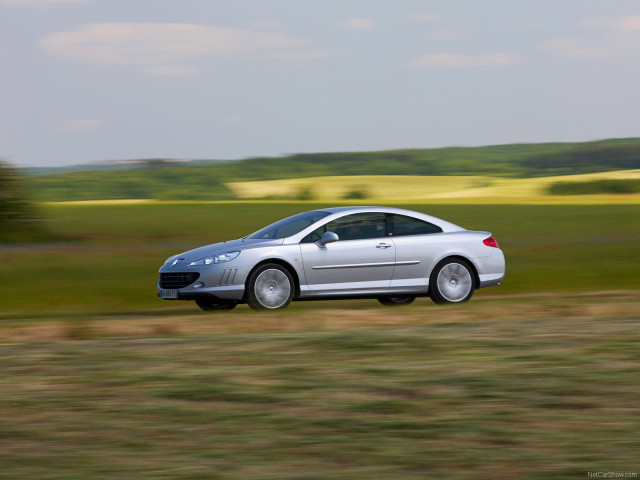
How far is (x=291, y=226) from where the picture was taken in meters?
13.4

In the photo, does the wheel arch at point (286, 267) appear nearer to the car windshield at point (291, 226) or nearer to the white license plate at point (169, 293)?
the car windshield at point (291, 226)

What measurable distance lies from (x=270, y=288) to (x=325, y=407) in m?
6.64

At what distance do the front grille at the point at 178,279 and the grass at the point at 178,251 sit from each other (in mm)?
1276

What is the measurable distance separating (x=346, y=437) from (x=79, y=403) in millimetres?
1906

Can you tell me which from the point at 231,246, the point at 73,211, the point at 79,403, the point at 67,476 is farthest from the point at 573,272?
the point at 73,211

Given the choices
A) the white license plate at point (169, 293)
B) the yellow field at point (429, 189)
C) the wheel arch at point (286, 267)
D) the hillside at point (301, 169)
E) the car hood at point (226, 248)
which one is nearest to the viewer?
the wheel arch at point (286, 267)

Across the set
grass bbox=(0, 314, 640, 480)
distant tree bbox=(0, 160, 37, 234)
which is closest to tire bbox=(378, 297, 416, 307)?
grass bbox=(0, 314, 640, 480)

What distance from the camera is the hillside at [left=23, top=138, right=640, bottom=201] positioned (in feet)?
237

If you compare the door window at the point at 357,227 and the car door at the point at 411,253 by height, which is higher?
the door window at the point at 357,227

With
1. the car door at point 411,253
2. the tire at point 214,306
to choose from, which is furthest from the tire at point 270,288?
the car door at point 411,253

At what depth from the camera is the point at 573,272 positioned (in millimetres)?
20766

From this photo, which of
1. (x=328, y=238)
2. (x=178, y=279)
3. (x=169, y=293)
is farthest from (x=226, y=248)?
(x=328, y=238)

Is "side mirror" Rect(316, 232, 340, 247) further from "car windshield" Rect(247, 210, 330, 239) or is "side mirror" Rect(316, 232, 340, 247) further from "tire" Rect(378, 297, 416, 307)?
"tire" Rect(378, 297, 416, 307)

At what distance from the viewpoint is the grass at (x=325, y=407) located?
4883 mm
